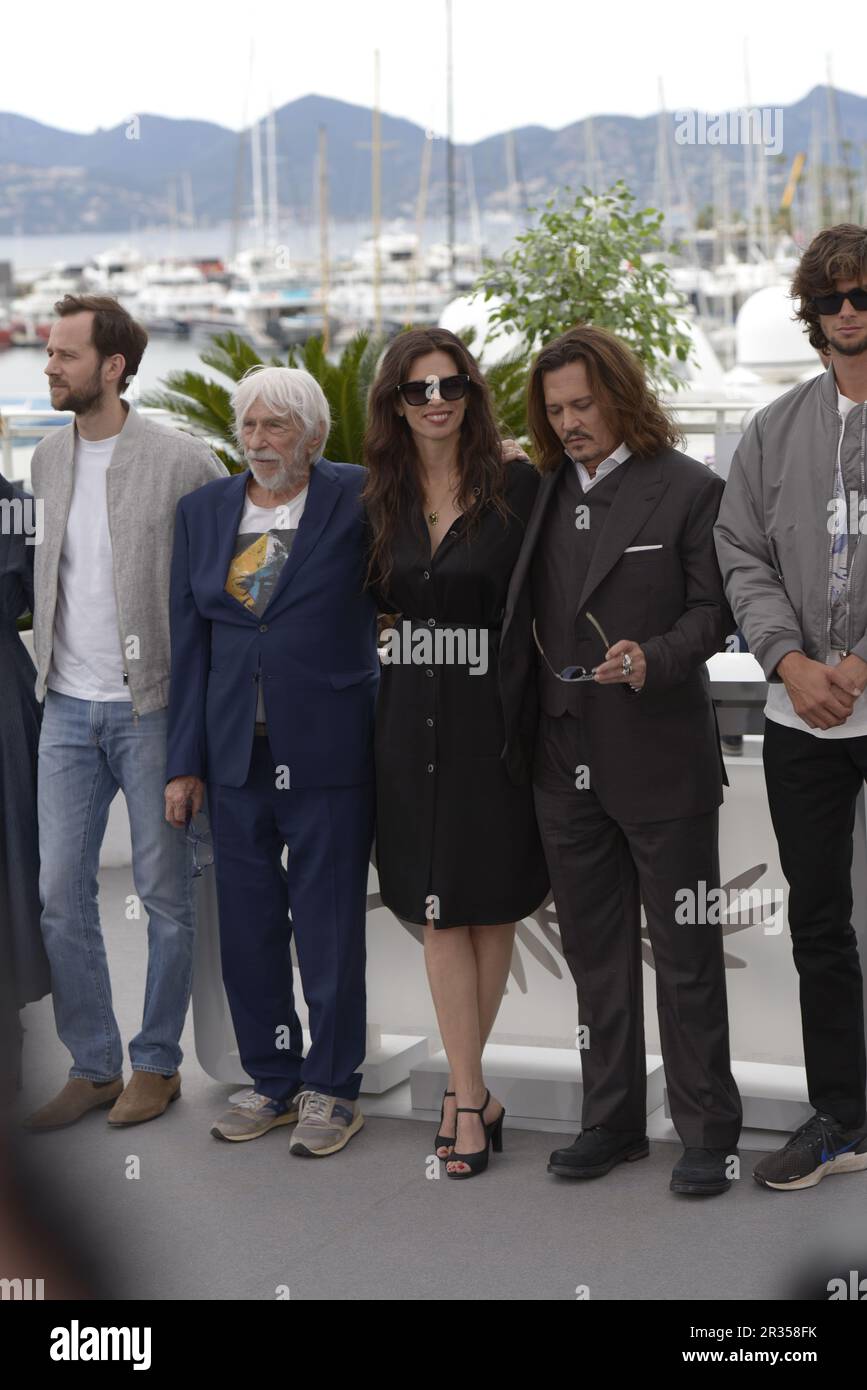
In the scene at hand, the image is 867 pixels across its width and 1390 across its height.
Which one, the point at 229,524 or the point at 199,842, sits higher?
the point at 229,524

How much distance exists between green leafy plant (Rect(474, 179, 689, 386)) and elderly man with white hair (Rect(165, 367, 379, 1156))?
429 cm

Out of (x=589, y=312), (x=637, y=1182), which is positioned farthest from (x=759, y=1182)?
(x=589, y=312)

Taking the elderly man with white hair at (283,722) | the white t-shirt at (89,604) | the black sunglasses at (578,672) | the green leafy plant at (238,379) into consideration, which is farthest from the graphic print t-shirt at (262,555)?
the green leafy plant at (238,379)

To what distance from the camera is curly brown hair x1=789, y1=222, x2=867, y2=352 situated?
316cm

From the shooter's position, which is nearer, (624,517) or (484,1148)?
(624,517)

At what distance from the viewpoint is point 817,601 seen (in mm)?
3262

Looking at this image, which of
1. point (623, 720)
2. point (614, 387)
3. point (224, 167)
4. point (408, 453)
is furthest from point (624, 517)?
point (224, 167)

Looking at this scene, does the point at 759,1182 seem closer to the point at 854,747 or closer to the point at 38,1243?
the point at 854,747

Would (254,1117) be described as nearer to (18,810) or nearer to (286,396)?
(18,810)

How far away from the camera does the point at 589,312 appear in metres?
7.78

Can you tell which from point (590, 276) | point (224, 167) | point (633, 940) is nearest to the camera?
point (633, 940)

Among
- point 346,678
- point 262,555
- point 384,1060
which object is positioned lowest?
point 384,1060

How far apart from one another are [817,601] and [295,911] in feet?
4.77

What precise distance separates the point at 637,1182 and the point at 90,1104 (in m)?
1.45
